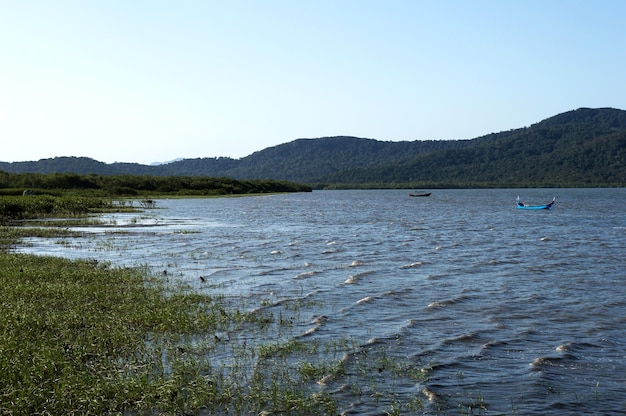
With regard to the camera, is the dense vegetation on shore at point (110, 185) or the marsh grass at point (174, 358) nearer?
the marsh grass at point (174, 358)

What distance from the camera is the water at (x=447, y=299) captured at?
550 inches

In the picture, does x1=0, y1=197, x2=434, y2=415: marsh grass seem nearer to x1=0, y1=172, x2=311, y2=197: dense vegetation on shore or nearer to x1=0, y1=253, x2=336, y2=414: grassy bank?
x1=0, y1=253, x2=336, y2=414: grassy bank

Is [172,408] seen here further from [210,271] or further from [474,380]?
[210,271]

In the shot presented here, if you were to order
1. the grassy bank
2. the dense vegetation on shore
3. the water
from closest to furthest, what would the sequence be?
the grassy bank → the water → the dense vegetation on shore

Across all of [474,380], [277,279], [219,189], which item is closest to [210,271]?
[277,279]

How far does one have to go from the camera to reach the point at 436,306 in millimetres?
22578

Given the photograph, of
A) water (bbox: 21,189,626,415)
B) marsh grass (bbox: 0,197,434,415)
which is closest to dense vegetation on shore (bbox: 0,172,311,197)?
water (bbox: 21,189,626,415)

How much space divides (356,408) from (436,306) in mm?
10451

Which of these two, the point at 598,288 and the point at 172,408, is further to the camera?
the point at 598,288

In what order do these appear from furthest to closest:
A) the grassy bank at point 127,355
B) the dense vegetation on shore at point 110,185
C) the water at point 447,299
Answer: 1. the dense vegetation on shore at point 110,185
2. the water at point 447,299
3. the grassy bank at point 127,355

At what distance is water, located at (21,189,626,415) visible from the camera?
45.8 ft

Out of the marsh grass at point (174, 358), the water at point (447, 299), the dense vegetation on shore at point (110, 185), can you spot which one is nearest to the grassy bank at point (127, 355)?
the marsh grass at point (174, 358)

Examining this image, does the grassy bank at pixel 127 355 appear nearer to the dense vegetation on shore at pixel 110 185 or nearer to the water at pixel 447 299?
the water at pixel 447 299

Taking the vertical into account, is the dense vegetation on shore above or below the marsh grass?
above
